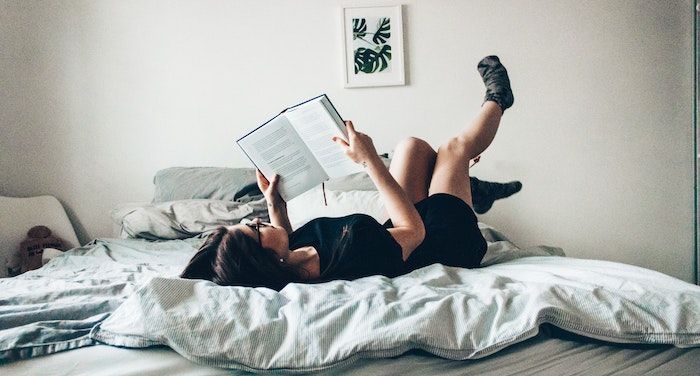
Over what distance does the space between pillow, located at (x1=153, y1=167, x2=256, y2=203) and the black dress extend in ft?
3.27

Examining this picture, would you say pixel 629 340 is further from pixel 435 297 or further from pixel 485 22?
pixel 485 22

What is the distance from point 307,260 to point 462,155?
0.71m

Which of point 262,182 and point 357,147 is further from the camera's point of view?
point 262,182

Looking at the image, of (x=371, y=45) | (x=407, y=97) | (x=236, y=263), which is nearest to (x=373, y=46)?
(x=371, y=45)

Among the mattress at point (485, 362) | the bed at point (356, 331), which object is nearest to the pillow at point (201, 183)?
the bed at point (356, 331)

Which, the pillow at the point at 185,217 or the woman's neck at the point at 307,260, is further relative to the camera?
the pillow at the point at 185,217

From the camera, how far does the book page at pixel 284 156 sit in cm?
156

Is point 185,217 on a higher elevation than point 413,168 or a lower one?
lower

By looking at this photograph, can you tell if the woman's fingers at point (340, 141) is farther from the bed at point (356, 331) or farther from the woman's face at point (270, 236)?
the bed at point (356, 331)

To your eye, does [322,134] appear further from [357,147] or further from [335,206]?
[335,206]

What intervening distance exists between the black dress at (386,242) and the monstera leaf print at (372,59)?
1.34 meters

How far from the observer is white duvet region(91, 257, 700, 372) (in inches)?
35.5

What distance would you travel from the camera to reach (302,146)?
1.59 m

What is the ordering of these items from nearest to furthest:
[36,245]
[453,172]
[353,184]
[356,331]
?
[356,331] < [453,172] < [353,184] < [36,245]
